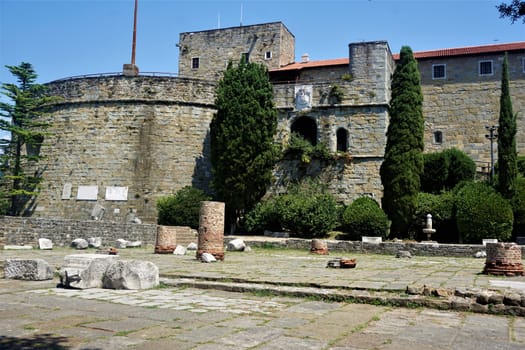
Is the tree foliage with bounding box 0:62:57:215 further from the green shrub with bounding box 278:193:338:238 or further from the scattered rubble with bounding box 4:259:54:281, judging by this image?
the scattered rubble with bounding box 4:259:54:281

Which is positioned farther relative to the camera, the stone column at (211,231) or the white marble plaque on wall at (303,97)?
the white marble plaque on wall at (303,97)

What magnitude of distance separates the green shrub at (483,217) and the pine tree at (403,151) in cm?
217

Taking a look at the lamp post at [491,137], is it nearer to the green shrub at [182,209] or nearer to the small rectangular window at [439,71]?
the small rectangular window at [439,71]

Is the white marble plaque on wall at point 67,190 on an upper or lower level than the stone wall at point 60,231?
upper

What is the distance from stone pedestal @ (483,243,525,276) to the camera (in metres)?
9.36

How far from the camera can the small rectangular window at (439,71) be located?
30609mm

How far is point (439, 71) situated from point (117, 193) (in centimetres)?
2058

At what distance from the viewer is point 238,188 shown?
74.6 ft

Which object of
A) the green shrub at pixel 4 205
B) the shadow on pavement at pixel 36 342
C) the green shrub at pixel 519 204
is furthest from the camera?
the green shrub at pixel 4 205

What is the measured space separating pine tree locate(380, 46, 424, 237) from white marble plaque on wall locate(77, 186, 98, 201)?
1445cm

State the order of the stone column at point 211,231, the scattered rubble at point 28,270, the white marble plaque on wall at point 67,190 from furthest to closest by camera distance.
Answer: the white marble plaque on wall at point 67,190 < the stone column at point 211,231 < the scattered rubble at point 28,270

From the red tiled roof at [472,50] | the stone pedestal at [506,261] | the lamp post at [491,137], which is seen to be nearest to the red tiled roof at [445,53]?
the red tiled roof at [472,50]

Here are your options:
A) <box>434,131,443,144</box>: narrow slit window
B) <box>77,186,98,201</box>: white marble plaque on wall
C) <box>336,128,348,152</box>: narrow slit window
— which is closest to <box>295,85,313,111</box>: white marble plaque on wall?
<box>336,128,348,152</box>: narrow slit window

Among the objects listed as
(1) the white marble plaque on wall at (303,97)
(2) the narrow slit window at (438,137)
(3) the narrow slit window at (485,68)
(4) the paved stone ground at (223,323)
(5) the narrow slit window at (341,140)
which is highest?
(3) the narrow slit window at (485,68)
